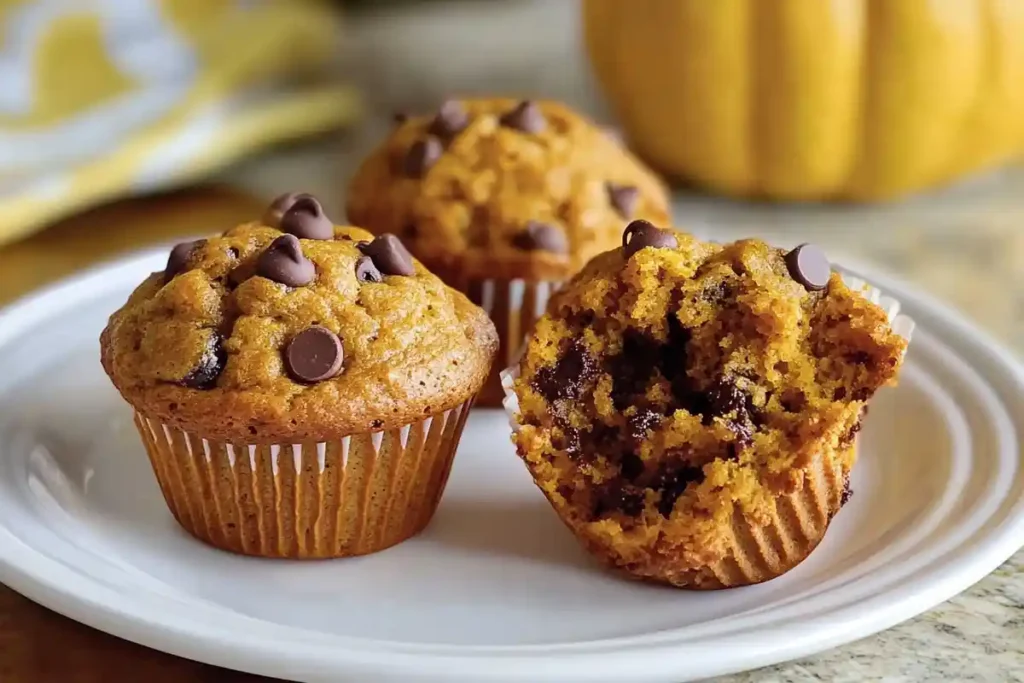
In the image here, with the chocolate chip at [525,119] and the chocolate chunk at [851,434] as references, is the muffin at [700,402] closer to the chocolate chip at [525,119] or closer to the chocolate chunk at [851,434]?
the chocolate chunk at [851,434]

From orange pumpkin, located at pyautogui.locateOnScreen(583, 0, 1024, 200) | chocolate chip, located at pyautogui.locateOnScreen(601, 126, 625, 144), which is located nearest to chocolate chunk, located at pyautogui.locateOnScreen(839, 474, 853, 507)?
chocolate chip, located at pyautogui.locateOnScreen(601, 126, 625, 144)

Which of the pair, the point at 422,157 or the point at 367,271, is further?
the point at 422,157

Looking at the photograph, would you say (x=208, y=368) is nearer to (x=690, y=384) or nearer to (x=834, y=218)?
(x=690, y=384)

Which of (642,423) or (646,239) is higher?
(646,239)

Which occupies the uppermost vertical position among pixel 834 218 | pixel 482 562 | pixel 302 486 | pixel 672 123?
pixel 302 486

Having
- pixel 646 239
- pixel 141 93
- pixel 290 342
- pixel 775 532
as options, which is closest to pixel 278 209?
pixel 290 342

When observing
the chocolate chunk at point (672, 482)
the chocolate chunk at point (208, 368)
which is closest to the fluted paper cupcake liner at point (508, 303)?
the chocolate chunk at point (672, 482)
